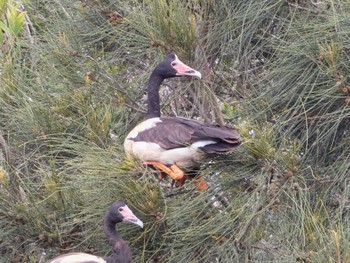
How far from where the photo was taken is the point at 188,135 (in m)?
3.87

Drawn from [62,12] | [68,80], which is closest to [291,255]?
[68,80]

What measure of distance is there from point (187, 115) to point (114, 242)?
0.81 m

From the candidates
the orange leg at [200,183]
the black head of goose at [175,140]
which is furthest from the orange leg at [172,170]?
the orange leg at [200,183]

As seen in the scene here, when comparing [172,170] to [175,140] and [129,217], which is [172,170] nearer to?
[175,140]

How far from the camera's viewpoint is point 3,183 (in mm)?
3979

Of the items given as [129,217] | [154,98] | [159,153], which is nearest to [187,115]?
[154,98]

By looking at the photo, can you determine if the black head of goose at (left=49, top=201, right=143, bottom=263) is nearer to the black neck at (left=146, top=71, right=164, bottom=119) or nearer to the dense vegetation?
the dense vegetation

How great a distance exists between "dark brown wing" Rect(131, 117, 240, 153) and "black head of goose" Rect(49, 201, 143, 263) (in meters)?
0.32

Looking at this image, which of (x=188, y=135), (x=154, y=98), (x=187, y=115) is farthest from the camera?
(x=187, y=115)

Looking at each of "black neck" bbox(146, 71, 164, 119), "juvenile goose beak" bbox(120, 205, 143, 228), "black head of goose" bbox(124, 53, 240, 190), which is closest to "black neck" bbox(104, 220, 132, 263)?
"juvenile goose beak" bbox(120, 205, 143, 228)

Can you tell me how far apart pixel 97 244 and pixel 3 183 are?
1.21 ft

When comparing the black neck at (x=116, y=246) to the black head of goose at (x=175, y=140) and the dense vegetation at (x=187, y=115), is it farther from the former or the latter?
the black head of goose at (x=175, y=140)

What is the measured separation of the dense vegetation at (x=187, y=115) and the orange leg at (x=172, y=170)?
0.05m

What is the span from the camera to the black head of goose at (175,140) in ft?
12.3
